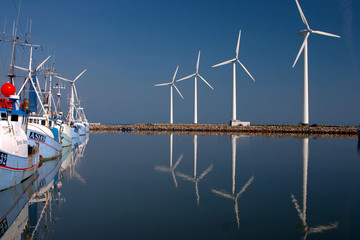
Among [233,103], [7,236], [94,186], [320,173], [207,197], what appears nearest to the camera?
[7,236]

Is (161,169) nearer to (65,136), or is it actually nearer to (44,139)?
(44,139)

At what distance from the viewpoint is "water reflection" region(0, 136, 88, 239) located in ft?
41.4

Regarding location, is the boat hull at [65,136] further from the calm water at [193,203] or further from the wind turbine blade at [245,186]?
the wind turbine blade at [245,186]

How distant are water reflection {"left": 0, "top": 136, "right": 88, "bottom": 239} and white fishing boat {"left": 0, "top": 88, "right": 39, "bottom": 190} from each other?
67 centimetres

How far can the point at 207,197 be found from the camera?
60.3 ft

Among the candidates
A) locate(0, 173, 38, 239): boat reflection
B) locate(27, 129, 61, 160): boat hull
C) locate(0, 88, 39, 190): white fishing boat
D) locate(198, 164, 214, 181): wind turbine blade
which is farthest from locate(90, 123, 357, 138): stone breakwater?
locate(0, 173, 38, 239): boat reflection

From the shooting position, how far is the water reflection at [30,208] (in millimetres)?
12617

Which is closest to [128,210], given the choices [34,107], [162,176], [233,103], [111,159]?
[162,176]

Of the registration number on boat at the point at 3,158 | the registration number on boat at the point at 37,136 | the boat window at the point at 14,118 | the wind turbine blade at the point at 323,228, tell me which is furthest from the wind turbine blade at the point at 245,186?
the registration number on boat at the point at 37,136

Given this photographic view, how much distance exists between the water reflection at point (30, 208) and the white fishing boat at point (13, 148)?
2.20ft

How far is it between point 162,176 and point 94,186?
237 inches

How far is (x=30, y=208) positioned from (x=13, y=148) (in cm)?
451

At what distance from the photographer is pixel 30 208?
15.9 m

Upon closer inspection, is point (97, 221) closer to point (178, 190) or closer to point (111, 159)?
point (178, 190)
